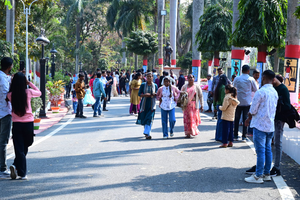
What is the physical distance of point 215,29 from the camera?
2014 cm

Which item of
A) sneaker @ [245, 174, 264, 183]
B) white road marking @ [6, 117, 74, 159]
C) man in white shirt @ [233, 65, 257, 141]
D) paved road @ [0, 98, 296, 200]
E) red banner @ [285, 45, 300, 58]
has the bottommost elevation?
white road marking @ [6, 117, 74, 159]

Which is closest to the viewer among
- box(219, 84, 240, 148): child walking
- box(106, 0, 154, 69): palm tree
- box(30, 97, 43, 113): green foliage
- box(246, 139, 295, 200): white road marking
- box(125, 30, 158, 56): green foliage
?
box(246, 139, 295, 200): white road marking

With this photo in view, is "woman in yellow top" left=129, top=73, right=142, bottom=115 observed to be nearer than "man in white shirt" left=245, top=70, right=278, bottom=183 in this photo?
No

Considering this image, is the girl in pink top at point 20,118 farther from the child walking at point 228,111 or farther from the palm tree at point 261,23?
the palm tree at point 261,23

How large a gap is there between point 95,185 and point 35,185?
3.11 feet

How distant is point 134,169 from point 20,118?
7.37 ft

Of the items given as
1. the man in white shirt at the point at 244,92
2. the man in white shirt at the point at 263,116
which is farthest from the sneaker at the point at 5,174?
the man in white shirt at the point at 244,92

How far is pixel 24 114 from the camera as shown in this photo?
622 centimetres

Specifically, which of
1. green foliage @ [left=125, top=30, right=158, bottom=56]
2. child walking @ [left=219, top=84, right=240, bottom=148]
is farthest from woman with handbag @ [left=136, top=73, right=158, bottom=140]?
green foliage @ [left=125, top=30, right=158, bottom=56]

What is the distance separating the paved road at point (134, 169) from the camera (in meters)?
5.62

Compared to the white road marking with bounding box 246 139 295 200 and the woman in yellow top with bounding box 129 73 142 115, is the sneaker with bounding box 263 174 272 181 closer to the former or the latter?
the white road marking with bounding box 246 139 295 200

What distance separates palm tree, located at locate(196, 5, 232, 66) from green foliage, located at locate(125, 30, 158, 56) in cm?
1646

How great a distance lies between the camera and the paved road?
562 cm

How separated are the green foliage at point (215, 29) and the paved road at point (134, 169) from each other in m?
10.2
